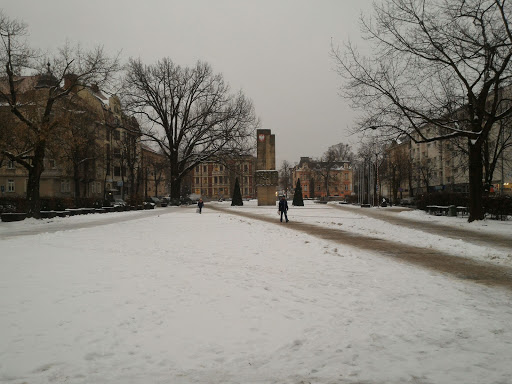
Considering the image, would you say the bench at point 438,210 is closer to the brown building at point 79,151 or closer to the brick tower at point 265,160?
the brick tower at point 265,160

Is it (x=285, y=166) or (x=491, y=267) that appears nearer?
(x=491, y=267)

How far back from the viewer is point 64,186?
5506 cm

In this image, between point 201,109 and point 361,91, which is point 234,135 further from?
point 361,91

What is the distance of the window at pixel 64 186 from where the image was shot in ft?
179

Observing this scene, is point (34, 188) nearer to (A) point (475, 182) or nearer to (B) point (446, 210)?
(A) point (475, 182)

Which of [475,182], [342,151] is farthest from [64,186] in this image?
[342,151]

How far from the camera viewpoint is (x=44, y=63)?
2325 cm

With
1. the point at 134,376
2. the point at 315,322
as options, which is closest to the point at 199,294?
the point at 315,322

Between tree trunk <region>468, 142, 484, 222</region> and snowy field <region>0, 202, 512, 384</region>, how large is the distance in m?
14.7

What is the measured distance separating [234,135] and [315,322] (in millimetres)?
38330

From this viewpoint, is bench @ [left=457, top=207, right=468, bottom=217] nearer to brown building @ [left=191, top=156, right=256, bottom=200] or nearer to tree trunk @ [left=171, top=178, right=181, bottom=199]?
tree trunk @ [left=171, top=178, right=181, bottom=199]

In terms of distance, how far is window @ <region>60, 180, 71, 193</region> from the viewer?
54.6 m

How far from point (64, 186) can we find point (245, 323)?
57.5m

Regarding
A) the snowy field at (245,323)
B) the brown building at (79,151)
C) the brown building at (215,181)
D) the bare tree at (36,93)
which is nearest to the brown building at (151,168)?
the brown building at (79,151)
